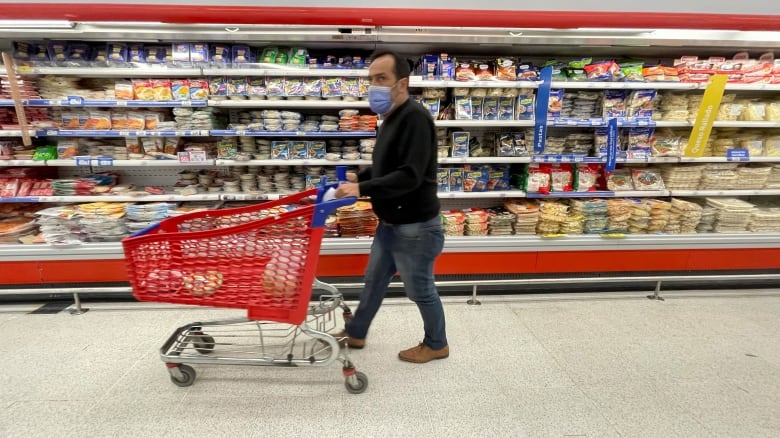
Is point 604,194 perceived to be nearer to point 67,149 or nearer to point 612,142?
point 612,142

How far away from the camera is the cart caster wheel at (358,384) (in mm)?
1941

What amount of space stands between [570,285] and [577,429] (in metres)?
1.70

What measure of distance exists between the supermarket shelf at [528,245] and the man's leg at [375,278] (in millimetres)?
771

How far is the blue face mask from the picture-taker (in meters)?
1.76

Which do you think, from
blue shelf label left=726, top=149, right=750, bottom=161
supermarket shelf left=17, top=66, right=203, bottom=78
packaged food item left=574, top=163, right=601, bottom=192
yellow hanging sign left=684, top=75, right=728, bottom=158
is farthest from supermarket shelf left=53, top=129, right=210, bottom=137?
blue shelf label left=726, top=149, right=750, bottom=161

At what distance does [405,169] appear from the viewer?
1.71 meters

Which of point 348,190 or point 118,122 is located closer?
point 348,190

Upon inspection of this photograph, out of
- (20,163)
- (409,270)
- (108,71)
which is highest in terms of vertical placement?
(108,71)

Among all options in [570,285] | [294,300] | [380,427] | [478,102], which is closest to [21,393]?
[294,300]

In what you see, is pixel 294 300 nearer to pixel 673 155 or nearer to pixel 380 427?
pixel 380 427

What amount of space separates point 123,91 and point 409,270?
2.53 m

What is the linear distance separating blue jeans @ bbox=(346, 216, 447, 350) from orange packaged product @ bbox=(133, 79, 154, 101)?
2.08 meters

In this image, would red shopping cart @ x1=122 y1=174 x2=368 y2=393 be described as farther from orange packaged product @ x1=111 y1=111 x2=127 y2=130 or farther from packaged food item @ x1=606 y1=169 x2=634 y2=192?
packaged food item @ x1=606 y1=169 x2=634 y2=192

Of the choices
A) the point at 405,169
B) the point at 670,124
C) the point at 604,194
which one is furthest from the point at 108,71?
the point at 670,124
